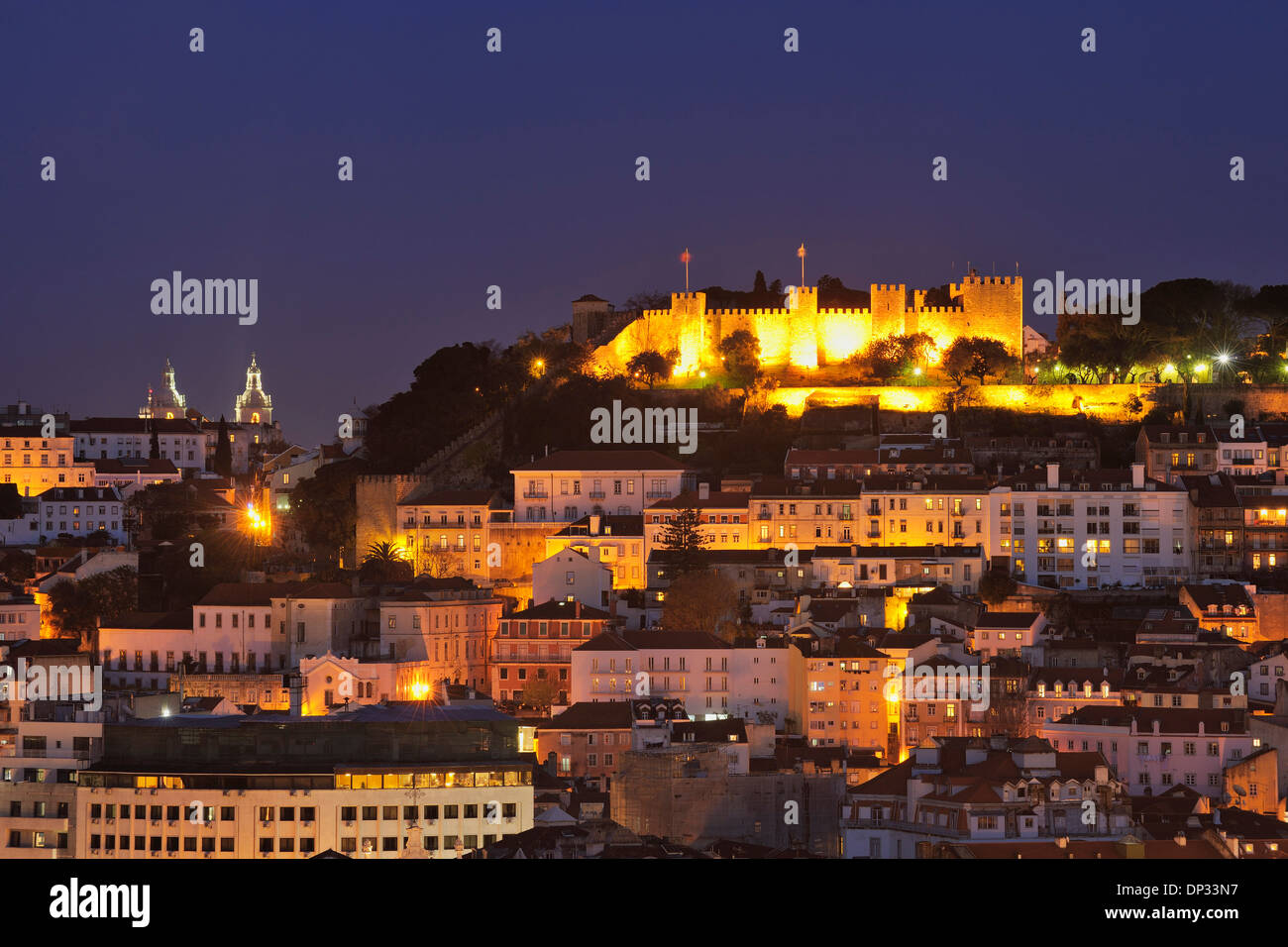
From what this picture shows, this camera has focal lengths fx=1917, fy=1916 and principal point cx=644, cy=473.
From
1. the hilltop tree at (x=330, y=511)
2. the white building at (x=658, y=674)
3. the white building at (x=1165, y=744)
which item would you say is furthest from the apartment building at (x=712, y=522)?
the white building at (x=1165, y=744)

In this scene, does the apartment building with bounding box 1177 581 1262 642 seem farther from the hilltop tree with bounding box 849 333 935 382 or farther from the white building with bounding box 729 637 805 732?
the hilltop tree with bounding box 849 333 935 382

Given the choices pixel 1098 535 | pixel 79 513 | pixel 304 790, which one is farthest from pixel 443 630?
pixel 79 513

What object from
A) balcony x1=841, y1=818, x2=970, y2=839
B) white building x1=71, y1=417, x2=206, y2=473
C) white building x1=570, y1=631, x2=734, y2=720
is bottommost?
balcony x1=841, y1=818, x2=970, y2=839

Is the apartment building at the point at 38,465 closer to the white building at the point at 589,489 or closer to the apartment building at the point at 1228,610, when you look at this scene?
the white building at the point at 589,489

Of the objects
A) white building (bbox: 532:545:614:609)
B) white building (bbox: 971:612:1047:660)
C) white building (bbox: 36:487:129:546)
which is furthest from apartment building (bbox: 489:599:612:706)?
white building (bbox: 36:487:129:546)
